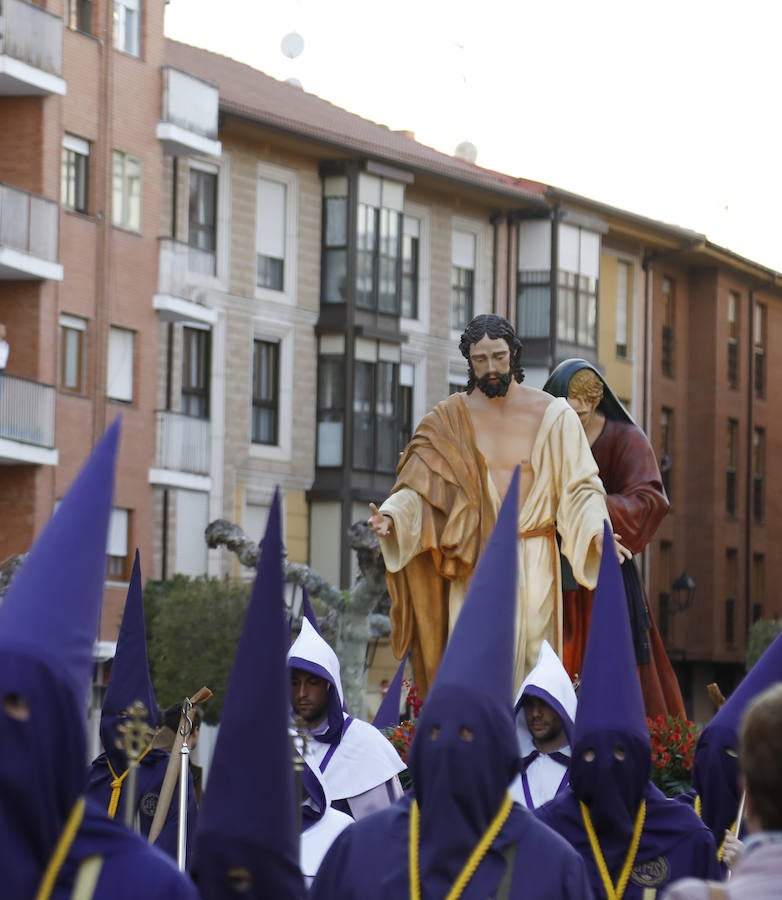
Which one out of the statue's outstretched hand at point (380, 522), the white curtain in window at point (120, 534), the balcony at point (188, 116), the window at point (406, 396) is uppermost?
the balcony at point (188, 116)

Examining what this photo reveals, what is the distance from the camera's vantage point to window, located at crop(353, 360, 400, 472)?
45812 millimetres

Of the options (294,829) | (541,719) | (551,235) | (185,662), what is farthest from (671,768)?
(551,235)

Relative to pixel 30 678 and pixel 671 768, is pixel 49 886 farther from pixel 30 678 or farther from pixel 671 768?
pixel 671 768

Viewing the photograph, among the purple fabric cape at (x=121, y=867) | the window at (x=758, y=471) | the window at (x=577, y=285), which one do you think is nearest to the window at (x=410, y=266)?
the window at (x=577, y=285)

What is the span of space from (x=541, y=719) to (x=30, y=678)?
4.35 m

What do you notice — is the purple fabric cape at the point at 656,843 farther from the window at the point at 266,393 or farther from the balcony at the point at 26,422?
the window at the point at 266,393

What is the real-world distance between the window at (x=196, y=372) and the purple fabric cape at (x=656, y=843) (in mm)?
34021

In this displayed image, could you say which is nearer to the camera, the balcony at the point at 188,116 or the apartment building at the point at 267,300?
the apartment building at the point at 267,300

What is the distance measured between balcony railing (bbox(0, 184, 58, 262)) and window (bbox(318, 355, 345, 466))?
30.3 feet

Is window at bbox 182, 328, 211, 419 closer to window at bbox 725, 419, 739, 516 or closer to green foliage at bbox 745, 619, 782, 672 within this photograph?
green foliage at bbox 745, 619, 782, 672

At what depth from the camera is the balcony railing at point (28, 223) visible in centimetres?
3638

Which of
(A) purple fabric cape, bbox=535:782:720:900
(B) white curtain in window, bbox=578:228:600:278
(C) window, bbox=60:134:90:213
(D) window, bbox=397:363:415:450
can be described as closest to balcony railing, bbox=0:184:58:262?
(C) window, bbox=60:134:90:213

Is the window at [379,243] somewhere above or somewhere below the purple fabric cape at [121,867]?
above

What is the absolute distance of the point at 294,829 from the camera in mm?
5773
